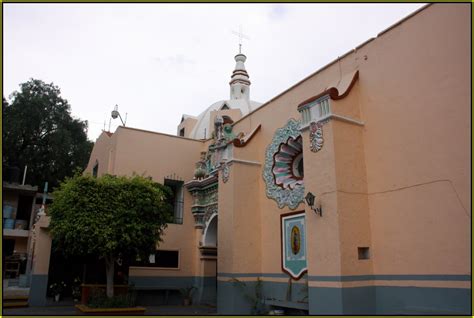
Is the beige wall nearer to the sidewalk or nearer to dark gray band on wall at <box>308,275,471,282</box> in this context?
dark gray band on wall at <box>308,275,471,282</box>

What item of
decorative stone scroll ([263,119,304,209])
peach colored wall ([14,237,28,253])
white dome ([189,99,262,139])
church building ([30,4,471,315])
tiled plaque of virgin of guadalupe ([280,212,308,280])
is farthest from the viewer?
peach colored wall ([14,237,28,253])

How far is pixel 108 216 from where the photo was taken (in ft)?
32.2

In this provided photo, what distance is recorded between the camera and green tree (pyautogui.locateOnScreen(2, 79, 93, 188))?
22797 millimetres

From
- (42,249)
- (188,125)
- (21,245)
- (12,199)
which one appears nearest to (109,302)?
(42,249)

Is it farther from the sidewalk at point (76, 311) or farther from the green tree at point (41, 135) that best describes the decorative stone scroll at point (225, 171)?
the green tree at point (41, 135)

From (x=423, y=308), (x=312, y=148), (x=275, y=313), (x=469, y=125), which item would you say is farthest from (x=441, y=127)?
(x=275, y=313)

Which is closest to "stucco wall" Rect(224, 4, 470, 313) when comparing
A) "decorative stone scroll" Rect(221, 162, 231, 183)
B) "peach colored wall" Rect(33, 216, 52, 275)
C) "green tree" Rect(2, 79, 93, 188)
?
"decorative stone scroll" Rect(221, 162, 231, 183)

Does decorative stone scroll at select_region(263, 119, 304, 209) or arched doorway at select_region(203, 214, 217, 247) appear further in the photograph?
arched doorway at select_region(203, 214, 217, 247)

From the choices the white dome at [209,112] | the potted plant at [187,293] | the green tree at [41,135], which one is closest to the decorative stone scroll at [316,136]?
the potted plant at [187,293]

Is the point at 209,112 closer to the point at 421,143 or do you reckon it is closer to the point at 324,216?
the point at 324,216

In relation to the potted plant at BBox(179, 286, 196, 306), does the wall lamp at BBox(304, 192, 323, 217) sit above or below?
above

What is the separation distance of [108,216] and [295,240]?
4.46 m

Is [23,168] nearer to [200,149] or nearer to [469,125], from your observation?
[200,149]

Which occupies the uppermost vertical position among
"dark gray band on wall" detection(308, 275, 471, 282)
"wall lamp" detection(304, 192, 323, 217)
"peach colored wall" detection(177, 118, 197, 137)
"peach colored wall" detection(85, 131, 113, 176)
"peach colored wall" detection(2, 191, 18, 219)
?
"peach colored wall" detection(177, 118, 197, 137)
